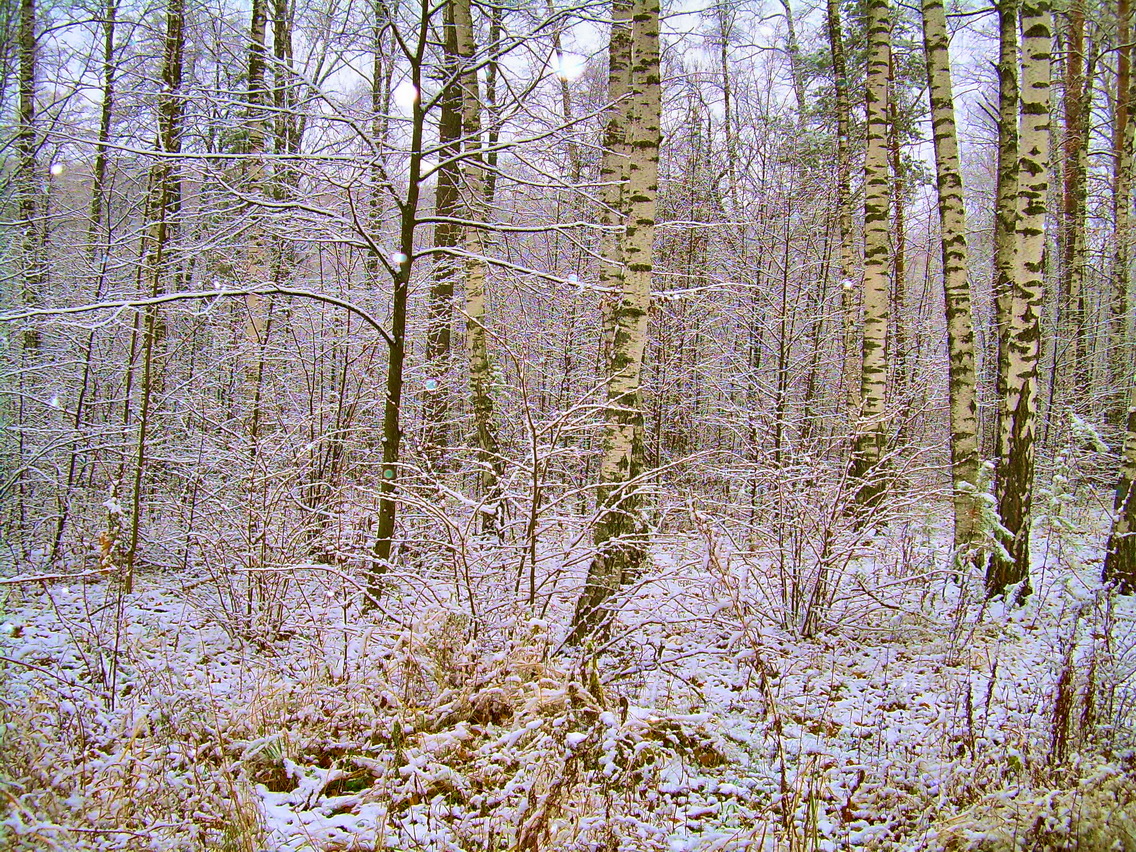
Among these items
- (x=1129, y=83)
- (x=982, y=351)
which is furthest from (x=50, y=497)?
(x=982, y=351)

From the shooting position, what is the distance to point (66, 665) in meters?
4.51

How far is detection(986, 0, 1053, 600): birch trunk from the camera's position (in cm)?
545

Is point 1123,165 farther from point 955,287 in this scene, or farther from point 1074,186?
point 955,287

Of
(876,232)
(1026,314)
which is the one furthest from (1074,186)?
(1026,314)

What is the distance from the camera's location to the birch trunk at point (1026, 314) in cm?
545

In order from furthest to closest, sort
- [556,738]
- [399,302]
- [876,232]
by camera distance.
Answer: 1. [876,232]
2. [399,302]
3. [556,738]

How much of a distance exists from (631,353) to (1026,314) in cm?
367

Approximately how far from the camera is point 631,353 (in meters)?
4.93

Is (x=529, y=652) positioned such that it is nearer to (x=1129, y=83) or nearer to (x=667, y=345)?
(x=667, y=345)

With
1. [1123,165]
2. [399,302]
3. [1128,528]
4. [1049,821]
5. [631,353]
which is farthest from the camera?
[1123,165]

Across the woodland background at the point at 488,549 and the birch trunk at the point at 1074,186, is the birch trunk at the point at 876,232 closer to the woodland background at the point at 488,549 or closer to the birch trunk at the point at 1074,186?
the woodland background at the point at 488,549

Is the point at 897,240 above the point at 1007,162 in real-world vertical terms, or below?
above

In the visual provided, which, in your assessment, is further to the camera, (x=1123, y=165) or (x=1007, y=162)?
(x=1123, y=165)

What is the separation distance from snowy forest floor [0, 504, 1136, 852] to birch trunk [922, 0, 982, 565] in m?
1.91
